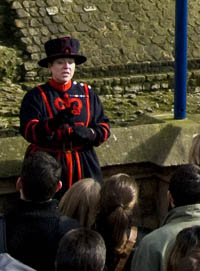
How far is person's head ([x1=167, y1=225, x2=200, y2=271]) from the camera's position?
9.39 ft

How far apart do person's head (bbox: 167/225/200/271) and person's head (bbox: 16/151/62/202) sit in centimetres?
74

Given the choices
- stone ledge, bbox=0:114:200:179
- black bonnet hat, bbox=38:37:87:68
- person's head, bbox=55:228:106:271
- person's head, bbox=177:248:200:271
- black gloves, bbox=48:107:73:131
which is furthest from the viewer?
stone ledge, bbox=0:114:200:179

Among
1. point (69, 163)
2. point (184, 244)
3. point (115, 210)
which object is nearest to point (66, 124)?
point (69, 163)

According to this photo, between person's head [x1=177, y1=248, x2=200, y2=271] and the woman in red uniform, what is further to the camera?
the woman in red uniform

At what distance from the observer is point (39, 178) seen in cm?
340

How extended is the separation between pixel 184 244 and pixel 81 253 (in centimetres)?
44

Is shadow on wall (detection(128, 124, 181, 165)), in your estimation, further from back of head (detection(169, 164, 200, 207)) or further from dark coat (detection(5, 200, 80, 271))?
dark coat (detection(5, 200, 80, 271))

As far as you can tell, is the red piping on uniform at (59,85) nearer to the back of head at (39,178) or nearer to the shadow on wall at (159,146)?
the shadow on wall at (159,146)

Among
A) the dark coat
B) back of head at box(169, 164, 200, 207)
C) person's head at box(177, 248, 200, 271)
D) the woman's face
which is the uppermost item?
the woman's face

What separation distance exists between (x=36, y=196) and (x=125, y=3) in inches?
392

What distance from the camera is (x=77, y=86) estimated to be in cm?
444

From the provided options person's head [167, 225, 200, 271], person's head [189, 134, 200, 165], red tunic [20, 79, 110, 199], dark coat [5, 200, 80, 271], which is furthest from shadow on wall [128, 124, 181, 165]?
person's head [167, 225, 200, 271]

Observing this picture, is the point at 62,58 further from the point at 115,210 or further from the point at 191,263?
the point at 191,263

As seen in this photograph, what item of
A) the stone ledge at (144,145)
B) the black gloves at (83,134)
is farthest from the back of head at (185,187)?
the stone ledge at (144,145)
